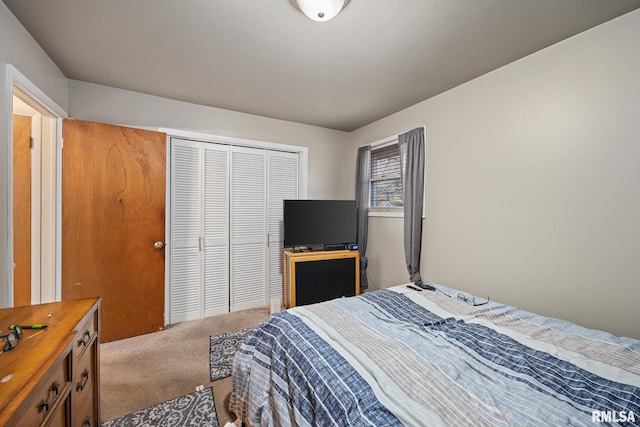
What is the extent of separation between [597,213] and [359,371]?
185 centimetres

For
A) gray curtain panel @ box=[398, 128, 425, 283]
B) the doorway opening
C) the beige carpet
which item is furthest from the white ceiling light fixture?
the beige carpet

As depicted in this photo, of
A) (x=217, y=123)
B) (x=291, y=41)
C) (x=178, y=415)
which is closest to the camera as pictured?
(x=178, y=415)

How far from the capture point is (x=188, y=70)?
2240 millimetres

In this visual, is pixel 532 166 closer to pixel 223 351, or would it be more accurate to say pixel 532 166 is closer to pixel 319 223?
pixel 319 223

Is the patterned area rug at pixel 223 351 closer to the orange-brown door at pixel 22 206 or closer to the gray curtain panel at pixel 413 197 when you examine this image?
the orange-brown door at pixel 22 206

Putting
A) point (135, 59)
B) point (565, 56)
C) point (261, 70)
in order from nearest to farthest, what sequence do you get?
point (565, 56) < point (135, 59) < point (261, 70)

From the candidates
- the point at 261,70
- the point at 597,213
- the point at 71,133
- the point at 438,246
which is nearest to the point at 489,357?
the point at 597,213

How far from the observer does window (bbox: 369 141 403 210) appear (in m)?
3.23

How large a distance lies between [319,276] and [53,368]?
248 centimetres

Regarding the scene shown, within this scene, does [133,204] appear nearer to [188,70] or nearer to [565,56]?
[188,70]

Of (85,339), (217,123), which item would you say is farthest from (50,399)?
(217,123)

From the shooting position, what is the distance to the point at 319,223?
327 cm

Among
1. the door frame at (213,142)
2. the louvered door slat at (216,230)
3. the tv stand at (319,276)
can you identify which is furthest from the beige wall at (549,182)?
the louvered door slat at (216,230)

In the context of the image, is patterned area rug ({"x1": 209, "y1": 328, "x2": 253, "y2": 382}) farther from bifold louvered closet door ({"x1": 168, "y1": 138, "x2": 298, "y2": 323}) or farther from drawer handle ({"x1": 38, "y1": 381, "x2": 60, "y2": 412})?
drawer handle ({"x1": 38, "y1": 381, "x2": 60, "y2": 412})
